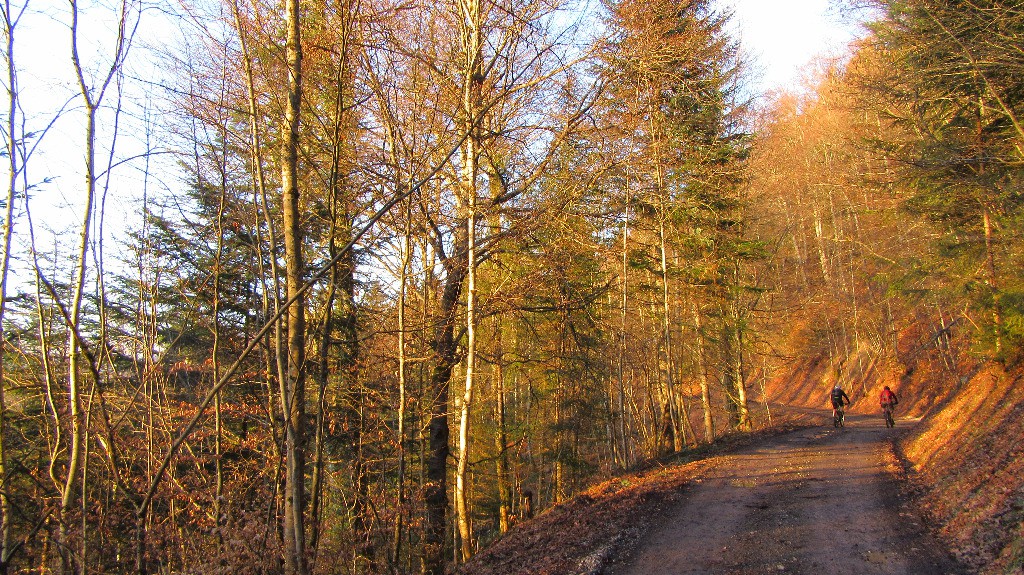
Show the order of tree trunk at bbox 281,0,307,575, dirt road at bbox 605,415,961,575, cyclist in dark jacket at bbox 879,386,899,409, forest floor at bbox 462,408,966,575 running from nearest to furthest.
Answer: tree trunk at bbox 281,0,307,575 < dirt road at bbox 605,415,961,575 < forest floor at bbox 462,408,966,575 < cyclist in dark jacket at bbox 879,386,899,409

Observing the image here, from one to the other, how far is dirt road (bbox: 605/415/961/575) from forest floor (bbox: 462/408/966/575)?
15 millimetres

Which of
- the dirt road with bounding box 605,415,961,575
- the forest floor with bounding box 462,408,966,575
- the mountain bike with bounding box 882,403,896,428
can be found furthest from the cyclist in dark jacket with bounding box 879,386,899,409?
the dirt road with bounding box 605,415,961,575

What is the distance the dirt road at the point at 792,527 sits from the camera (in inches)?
249

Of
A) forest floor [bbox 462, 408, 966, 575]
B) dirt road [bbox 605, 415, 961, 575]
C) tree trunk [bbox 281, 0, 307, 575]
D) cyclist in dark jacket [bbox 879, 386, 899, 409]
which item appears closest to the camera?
tree trunk [bbox 281, 0, 307, 575]

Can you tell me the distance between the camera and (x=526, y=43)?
9969 mm

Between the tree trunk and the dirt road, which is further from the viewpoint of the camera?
the dirt road

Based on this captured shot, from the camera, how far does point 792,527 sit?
7535mm

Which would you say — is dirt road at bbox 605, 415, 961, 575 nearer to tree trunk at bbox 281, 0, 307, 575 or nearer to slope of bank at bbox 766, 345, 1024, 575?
slope of bank at bbox 766, 345, 1024, 575

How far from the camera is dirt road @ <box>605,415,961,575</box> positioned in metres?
6.34

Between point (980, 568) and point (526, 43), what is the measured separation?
9.31 m

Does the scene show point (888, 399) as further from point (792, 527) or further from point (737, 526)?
point (737, 526)

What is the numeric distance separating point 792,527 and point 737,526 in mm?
674

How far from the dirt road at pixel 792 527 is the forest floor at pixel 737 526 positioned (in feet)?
0.05

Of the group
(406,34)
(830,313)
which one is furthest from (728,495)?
(830,313)
